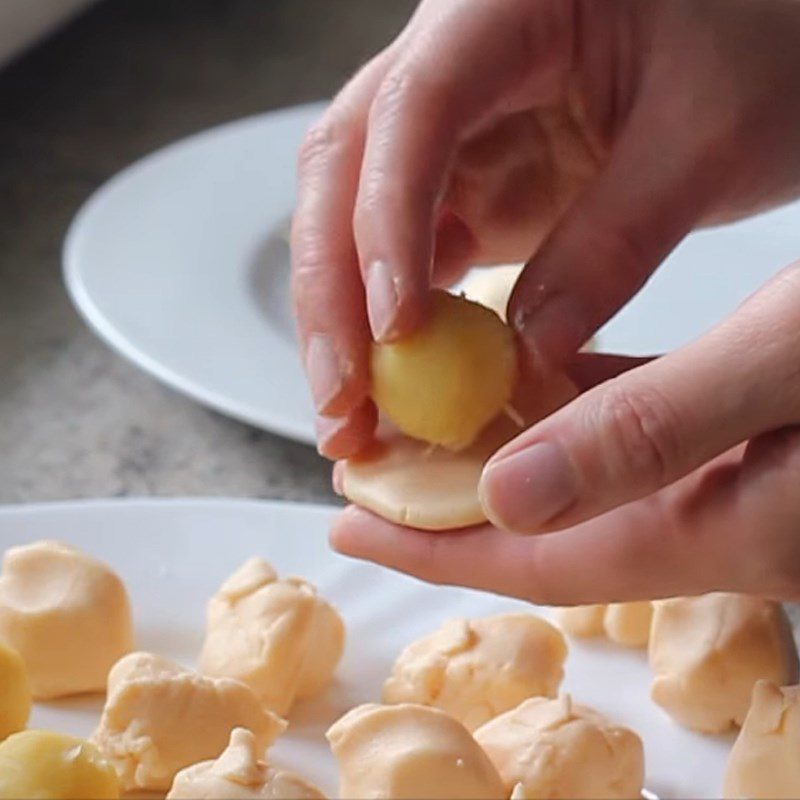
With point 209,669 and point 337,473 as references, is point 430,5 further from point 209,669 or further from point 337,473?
point 209,669

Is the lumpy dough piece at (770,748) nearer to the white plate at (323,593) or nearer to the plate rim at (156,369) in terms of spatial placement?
the white plate at (323,593)

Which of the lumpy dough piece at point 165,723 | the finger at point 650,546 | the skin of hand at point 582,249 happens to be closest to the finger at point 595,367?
the skin of hand at point 582,249

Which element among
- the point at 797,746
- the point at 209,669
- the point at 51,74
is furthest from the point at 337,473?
the point at 51,74

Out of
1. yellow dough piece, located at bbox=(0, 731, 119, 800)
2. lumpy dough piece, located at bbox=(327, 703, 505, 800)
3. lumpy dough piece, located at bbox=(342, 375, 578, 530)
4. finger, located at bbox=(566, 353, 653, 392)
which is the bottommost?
lumpy dough piece, located at bbox=(327, 703, 505, 800)

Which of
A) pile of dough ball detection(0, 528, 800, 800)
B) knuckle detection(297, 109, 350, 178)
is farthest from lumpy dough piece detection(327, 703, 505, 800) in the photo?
knuckle detection(297, 109, 350, 178)

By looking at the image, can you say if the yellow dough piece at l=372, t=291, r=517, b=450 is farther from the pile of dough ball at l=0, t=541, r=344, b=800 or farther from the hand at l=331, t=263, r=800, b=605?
the pile of dough ball at l=0, t=541, r=344, b=800

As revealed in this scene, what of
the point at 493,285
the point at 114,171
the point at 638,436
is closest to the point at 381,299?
the point at 638,436

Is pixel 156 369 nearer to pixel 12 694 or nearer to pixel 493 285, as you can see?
pixel 493 285
